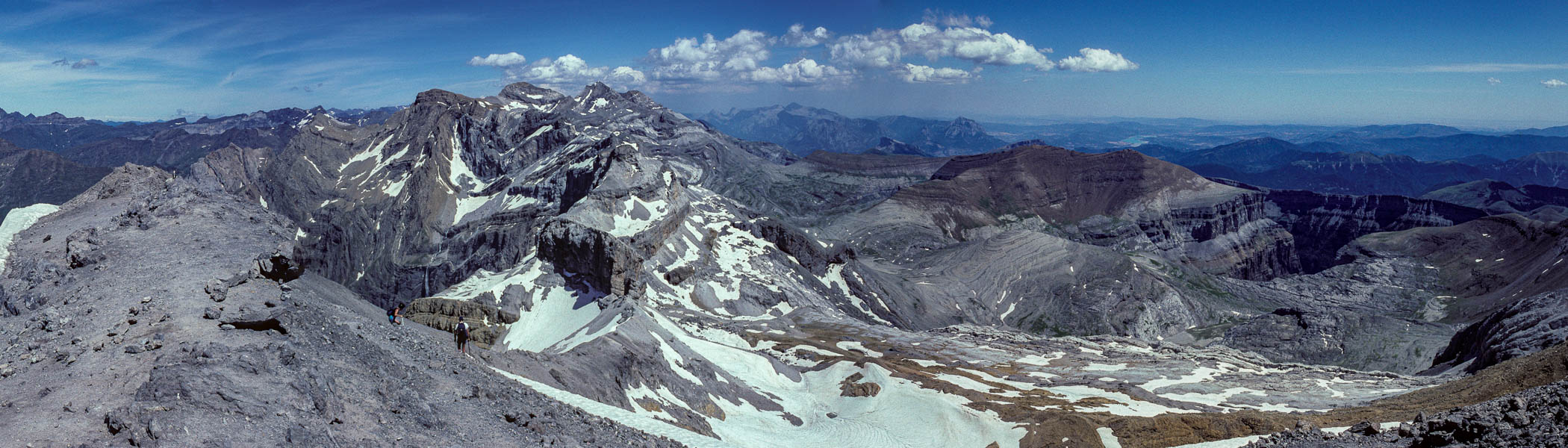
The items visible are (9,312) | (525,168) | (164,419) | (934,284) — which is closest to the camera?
(164,419)

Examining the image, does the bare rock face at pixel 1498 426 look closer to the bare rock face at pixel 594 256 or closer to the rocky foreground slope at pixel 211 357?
the rocky foreground slope at pixel 211 357

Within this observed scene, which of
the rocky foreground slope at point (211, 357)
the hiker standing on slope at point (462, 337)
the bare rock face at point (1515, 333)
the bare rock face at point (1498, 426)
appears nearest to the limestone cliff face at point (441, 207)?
the hiker standing on slope at point (462, 337)

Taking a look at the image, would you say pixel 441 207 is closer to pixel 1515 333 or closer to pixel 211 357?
pixel 211 357

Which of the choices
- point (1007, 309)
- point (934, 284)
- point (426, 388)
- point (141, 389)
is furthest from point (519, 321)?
point (1007, 309)

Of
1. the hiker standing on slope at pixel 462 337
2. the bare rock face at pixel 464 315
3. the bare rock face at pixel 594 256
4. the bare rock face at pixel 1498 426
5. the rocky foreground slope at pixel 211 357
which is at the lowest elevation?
the bare rock face at pixel 464 315

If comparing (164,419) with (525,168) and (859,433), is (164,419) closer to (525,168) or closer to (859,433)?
(859,433)

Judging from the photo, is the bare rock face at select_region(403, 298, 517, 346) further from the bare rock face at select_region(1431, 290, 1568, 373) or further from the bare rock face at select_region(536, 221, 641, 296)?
the bare rock face at select_region(1431, 290, 1568, 373)

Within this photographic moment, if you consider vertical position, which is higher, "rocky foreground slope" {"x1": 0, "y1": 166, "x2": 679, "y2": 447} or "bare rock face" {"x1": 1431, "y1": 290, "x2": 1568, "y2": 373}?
"rocky foreground slope" {"x1": 0, "y1": 166, "x2": 679, "y2": 447}

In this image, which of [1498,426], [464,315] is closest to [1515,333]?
[1498,426]

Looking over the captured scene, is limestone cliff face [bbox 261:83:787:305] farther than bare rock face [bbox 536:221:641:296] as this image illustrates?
Yes

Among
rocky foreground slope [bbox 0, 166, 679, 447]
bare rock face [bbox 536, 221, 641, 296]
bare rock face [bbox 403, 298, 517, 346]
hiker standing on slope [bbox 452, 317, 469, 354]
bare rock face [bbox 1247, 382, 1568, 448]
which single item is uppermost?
rocky foreground slope [bbox 0, 166, 679, 447]

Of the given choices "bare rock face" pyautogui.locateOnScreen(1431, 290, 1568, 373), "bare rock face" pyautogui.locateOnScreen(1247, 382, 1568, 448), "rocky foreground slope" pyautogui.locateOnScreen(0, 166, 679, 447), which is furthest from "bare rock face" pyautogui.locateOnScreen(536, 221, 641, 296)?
"bare rock face" pyautogui.locateOnScreen(1431, 290, 1568, 373)
